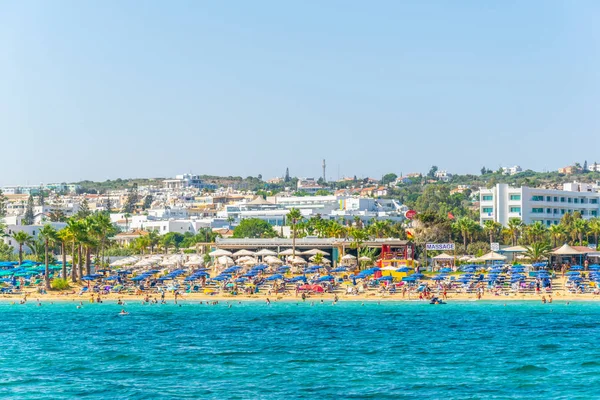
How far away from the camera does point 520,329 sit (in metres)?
60.4

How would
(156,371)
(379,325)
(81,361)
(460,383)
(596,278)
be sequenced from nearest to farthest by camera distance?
(460,383) < (156,371) < (81,361) < (379,325) < (596,278)

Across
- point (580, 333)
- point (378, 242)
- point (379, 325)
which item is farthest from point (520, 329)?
point (378, 242)

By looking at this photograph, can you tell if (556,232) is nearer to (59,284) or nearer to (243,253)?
(243,253)

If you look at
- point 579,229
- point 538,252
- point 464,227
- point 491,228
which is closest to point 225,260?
point 464,227

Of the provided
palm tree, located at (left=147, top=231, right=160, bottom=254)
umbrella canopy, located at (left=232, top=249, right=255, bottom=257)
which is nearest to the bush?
umbrella canopy, located at (left=232, top=249, right=255, bottom=257)

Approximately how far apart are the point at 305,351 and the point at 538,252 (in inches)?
1943

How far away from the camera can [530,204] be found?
436 feet

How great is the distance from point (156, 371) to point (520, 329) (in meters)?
26.4

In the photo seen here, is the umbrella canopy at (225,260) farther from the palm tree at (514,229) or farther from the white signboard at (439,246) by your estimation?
the palm tree at (514,229)

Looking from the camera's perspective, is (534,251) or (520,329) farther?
(534,251)

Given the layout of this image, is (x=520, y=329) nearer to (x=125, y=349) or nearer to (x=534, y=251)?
(x=125, y=349)

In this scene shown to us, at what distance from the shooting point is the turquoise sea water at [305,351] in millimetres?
39688

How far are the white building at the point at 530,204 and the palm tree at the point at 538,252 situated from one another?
36719 mm

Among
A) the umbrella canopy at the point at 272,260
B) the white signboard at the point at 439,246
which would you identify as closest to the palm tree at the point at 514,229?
the white signboard at the point at 439,246
